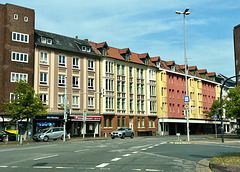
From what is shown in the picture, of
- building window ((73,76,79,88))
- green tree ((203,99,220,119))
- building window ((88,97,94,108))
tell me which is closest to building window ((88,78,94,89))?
building window ((88,97,94,108))

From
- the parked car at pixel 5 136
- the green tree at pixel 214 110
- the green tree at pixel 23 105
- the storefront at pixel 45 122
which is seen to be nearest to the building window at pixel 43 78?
the storefront at pixel 45 122

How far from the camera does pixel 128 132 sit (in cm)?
4709

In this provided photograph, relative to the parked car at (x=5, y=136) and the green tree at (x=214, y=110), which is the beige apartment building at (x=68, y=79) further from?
the green tree at (x=214, y=110)

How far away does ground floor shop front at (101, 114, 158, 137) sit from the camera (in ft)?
180

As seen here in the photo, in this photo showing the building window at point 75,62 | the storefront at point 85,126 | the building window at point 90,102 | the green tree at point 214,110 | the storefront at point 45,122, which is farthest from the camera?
the green tree at point 214,110

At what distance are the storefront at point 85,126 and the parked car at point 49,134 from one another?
8.47 meters

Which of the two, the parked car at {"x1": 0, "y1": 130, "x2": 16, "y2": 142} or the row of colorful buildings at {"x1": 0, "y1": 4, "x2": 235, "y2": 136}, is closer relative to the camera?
the parked car at {"x1": 0, "y1": 130, "x2": 16, "y2": 142}

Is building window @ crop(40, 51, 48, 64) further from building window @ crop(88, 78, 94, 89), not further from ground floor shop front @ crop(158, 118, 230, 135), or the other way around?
ground floor shop front @ crop(158, 118, 230, 135)

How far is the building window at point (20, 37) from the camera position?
1729 inches

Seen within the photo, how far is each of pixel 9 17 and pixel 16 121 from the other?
1351 centimetres

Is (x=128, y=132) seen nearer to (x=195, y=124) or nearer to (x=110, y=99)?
(x=110, y=99)

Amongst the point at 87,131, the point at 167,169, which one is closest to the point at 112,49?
the point at 87,131

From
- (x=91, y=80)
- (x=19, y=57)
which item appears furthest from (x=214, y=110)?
(x=19, y=57)

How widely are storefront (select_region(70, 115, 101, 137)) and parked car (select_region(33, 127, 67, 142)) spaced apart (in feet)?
27.8
